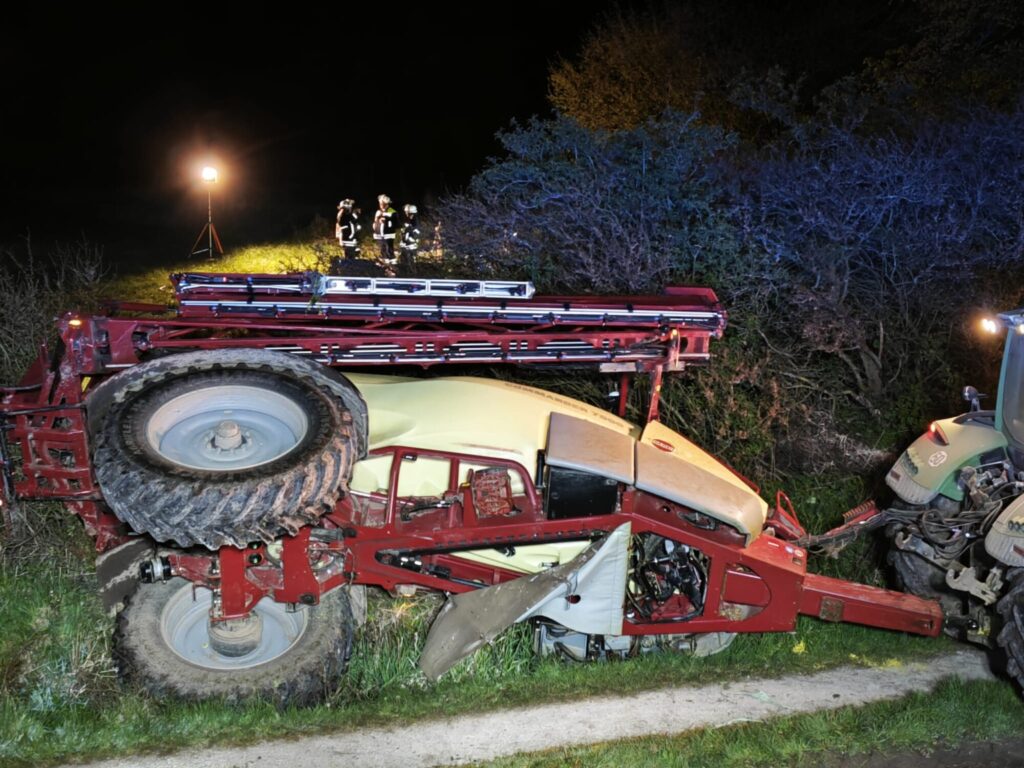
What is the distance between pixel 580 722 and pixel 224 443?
2.57 meters

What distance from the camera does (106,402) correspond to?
201 inches

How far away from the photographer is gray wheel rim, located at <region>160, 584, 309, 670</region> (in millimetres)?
5543

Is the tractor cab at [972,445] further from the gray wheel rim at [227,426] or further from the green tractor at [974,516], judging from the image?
the gray wheel rim at [227,426]

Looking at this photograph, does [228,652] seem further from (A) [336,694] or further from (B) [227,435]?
(B) [227,435]

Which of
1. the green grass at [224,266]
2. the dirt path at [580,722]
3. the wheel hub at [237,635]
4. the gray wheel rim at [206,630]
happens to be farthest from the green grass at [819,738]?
the green grass at [224,266]

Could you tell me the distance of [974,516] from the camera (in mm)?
5820

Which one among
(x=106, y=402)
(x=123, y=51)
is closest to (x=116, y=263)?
(x=106, y=402)

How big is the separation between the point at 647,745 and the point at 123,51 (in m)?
37.8

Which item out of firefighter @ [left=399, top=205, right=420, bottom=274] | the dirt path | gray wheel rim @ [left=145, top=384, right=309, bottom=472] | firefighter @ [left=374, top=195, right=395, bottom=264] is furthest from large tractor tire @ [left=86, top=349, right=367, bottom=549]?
firefighter @ [left=374, top=195, right=395, bottom=264]

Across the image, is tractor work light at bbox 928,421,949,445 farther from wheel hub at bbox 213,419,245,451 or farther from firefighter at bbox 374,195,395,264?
firefighter at bbox 374,195,395,264

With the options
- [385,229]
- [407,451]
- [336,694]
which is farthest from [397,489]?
[385,229]

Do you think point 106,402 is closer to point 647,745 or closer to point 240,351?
point 240,351

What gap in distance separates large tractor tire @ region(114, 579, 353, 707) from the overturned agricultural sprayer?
12 mm

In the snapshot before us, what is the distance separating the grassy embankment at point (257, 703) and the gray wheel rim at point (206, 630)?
32cm
